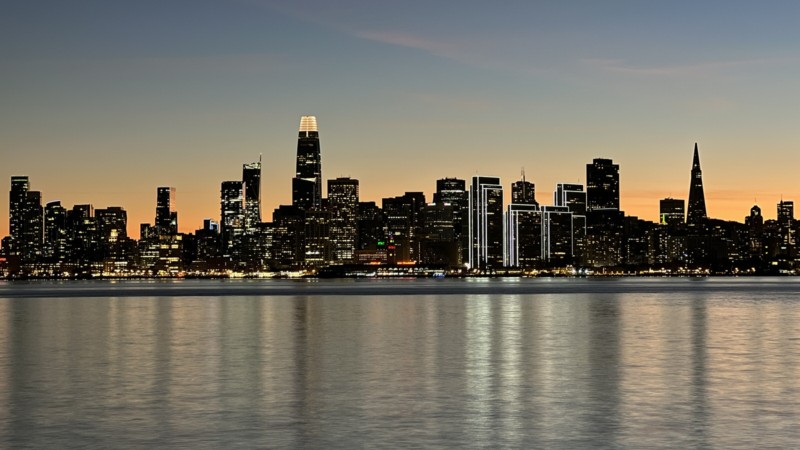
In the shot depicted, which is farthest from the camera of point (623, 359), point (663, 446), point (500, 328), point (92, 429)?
point (500, 328)

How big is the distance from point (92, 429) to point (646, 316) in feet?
214

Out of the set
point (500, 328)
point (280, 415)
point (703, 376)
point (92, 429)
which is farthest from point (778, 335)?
point (92, 429)

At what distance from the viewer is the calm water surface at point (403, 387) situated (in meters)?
25.0

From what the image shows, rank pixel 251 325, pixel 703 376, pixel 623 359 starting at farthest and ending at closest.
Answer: pixel 251 325 < pixel 623 359 < pixel 703 376


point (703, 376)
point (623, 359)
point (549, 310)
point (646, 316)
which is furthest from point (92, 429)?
point (549, 310)

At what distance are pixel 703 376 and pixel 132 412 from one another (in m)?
21.0

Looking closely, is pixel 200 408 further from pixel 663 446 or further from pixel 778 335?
pixel 778 335

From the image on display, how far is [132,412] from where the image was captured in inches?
1148

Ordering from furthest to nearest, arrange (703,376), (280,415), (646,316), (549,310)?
(549,310)
(646,316)
(703,376)
(280,415)

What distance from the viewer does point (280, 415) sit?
28.5 meters

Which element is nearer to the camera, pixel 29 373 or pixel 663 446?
pixel 663 446

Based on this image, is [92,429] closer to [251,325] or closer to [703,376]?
[703,376]

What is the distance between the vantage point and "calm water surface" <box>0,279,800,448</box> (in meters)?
25.0

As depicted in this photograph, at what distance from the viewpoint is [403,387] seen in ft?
115
